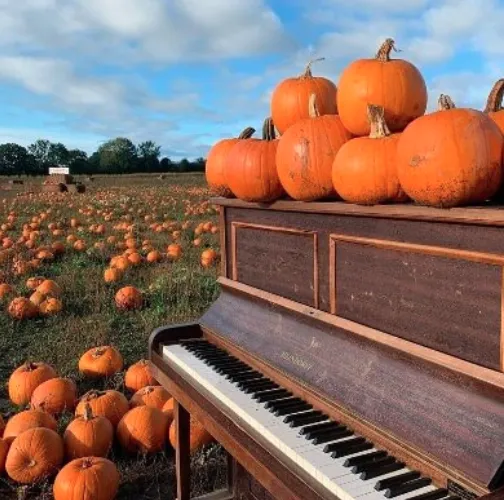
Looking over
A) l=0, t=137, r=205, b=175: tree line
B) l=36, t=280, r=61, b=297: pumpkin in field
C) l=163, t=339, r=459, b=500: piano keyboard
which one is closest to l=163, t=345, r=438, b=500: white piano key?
l=163, t=339, r=459, b=500: piano keyboard

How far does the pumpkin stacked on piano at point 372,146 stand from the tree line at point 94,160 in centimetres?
8196

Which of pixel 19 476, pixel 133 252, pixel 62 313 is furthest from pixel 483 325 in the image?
pixel 133 252

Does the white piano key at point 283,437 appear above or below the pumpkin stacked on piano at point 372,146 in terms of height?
below

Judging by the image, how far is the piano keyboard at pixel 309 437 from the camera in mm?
2027

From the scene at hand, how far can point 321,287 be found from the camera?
118 inches

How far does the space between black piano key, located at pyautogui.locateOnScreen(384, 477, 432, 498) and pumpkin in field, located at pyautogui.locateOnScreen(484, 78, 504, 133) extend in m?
1.44

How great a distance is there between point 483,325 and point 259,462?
3.22 ft

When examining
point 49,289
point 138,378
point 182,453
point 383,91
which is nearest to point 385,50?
point 383,91

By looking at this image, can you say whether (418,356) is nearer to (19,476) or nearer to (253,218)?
(253,218)

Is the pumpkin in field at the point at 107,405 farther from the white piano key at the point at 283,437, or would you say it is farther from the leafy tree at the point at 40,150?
the leafy tree at the point at 40,150

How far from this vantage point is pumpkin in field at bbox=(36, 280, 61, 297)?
9148mm

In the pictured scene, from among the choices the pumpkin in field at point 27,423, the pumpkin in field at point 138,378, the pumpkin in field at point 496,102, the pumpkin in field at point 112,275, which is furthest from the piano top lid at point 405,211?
the pumpkin in field at point 112,275

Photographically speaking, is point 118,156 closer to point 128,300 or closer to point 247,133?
point 128,300

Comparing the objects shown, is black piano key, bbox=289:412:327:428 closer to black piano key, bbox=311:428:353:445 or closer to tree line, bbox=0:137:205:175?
black piano key, bbox=311:428:353:445
